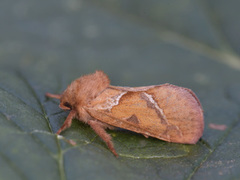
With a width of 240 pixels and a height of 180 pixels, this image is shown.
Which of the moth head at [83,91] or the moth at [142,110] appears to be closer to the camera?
the moth at [142,110]

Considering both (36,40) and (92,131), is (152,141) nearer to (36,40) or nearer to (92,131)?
(92,131)

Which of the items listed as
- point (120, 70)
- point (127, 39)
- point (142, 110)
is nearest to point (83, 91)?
point (142, 110)

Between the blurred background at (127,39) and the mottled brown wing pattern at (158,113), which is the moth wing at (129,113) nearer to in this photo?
the mottled brown wing pattern at (158,113)

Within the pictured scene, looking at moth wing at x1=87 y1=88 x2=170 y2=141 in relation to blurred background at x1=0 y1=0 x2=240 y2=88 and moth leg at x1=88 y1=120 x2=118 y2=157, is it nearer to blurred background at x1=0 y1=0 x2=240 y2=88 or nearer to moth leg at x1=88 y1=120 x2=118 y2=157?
moth leg at x1=88 y1=120 x2=118 y2=157

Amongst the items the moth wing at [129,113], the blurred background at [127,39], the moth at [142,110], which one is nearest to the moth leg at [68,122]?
the moth at [142,110]

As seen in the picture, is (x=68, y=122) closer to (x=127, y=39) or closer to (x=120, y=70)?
(x=120, y=70)

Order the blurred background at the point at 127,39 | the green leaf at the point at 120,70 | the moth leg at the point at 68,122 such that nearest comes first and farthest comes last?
the green leaf at the point at 120,70 < the moth leg at the point at 68,122 < the blurred background at the point at 127,39

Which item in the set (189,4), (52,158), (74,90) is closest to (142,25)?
(189,4)

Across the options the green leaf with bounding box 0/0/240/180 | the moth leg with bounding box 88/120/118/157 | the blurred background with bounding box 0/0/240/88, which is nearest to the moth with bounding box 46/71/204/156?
the moth leg with bounding box 88/120/118/157
